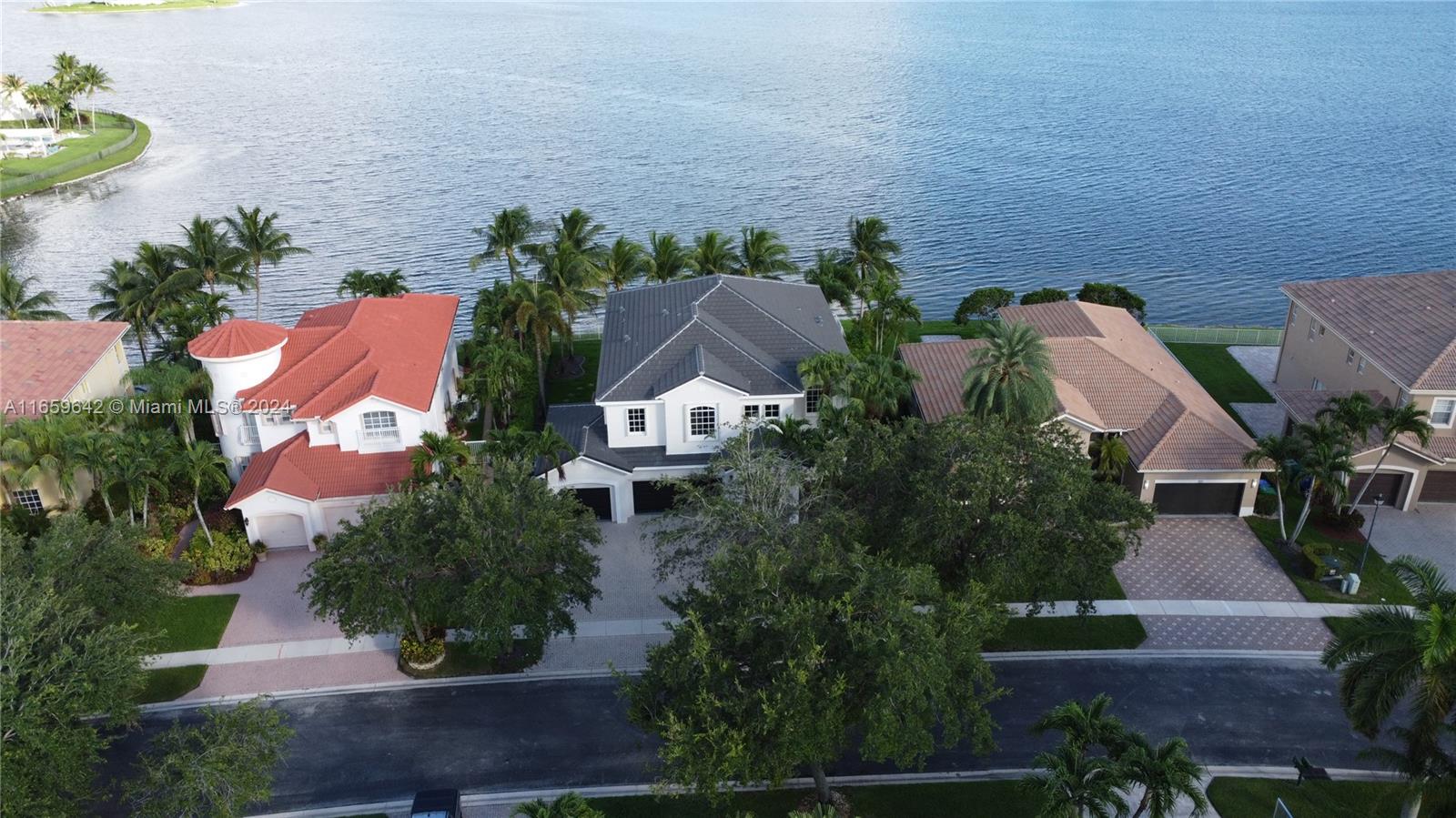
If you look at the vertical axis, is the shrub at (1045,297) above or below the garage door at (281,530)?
above

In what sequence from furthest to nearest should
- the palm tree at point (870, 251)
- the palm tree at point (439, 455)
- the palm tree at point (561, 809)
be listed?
the palm tree at point (870, 251), the palm tree at point (439, 455), the palm tree at point (561, 809)

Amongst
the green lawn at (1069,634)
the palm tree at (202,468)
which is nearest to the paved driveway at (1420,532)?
the green lawn at (1069,634)

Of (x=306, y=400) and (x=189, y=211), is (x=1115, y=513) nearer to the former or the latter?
(x=306, y=400)

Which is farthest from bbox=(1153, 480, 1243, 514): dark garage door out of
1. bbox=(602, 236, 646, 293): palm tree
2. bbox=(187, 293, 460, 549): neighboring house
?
bbox=(187, 293, 460, 549): neighboring house

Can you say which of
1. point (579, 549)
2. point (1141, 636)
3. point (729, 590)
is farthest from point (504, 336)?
point (1141, 636)

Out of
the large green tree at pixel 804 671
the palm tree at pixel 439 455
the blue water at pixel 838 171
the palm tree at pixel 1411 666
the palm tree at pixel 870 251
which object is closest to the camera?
the palm tree at pixel 1411 666

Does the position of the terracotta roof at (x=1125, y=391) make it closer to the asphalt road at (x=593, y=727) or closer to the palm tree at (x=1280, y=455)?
the palm tree at (x=1280, y=455)

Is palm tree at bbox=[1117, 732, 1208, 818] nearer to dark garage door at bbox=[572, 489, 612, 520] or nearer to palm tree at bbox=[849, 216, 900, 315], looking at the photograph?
dark garage door at bbox=[572, 489, 612, 520]
